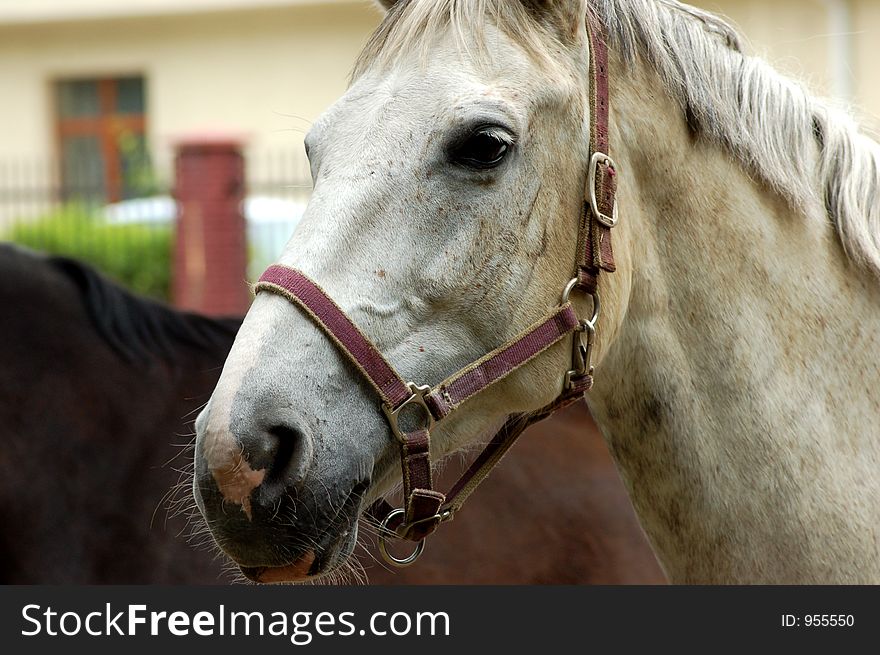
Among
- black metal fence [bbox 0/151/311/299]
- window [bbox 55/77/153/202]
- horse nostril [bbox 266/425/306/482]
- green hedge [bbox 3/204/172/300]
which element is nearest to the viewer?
horse nostril [bbox 266/425/306/482]

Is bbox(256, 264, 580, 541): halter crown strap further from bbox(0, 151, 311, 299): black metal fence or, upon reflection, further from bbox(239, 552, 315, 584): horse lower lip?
bbox(0, 151, 311, 299): black metal fence

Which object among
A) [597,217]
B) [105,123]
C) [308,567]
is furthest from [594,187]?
[105,123]

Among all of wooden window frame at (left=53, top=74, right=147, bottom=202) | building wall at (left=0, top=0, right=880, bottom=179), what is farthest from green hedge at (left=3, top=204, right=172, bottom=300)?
wooden window frame at (left=53, top=74, right=147, bottom=202)

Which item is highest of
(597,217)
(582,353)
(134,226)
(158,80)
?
(597,217)

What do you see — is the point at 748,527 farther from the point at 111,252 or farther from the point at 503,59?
the point at 111,252

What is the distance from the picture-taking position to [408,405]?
Result: 1.74m

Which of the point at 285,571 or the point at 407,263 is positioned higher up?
the point at 407,263

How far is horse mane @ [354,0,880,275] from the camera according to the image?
1.96 m

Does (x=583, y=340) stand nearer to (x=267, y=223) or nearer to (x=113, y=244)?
(x=267, y=223)

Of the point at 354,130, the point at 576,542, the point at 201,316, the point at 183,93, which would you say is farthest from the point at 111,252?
the point at 354,130

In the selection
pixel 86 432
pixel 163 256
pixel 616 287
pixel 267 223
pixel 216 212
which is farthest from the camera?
pixel 163 256

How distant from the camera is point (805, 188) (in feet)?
6.57

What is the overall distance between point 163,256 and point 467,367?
360 inches

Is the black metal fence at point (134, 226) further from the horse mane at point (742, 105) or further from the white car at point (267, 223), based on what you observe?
the horse mane at point (742, 105)
